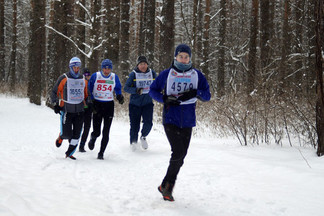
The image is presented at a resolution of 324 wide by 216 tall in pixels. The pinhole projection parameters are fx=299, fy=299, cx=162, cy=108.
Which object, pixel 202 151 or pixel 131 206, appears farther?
pixel 202 151

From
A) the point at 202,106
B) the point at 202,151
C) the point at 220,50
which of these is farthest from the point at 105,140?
the point at 220,50

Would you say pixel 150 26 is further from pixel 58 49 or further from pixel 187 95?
pixel 187 95

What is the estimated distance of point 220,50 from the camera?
2038 cm

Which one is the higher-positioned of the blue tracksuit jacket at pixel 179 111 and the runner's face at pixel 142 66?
the runner's face at pixel 142 66

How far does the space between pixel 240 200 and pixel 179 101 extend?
1436 mm

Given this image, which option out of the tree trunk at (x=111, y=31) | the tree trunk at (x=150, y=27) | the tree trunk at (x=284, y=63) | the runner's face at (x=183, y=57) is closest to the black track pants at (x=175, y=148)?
the runner's face at (x=183, y=57)

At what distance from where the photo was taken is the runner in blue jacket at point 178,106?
12.3ft

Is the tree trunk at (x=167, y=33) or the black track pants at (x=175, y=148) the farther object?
the tree trunk at (x=167, y=33)

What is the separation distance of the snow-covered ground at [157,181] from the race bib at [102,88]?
129cm

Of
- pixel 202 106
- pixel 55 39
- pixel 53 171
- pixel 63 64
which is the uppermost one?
pixel 55 39

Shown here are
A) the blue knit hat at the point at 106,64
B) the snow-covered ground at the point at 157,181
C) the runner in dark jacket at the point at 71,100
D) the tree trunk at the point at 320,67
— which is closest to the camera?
the snow-covered ground at the point at 157,181

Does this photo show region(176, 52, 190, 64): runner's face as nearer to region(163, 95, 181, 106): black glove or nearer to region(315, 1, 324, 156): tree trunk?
region(163, 95, 181, 106): black glove

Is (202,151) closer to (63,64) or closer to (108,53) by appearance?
(108,53)

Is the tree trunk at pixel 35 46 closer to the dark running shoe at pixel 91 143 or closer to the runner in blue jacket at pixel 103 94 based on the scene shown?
the dark running shoe at pixel 91 143
